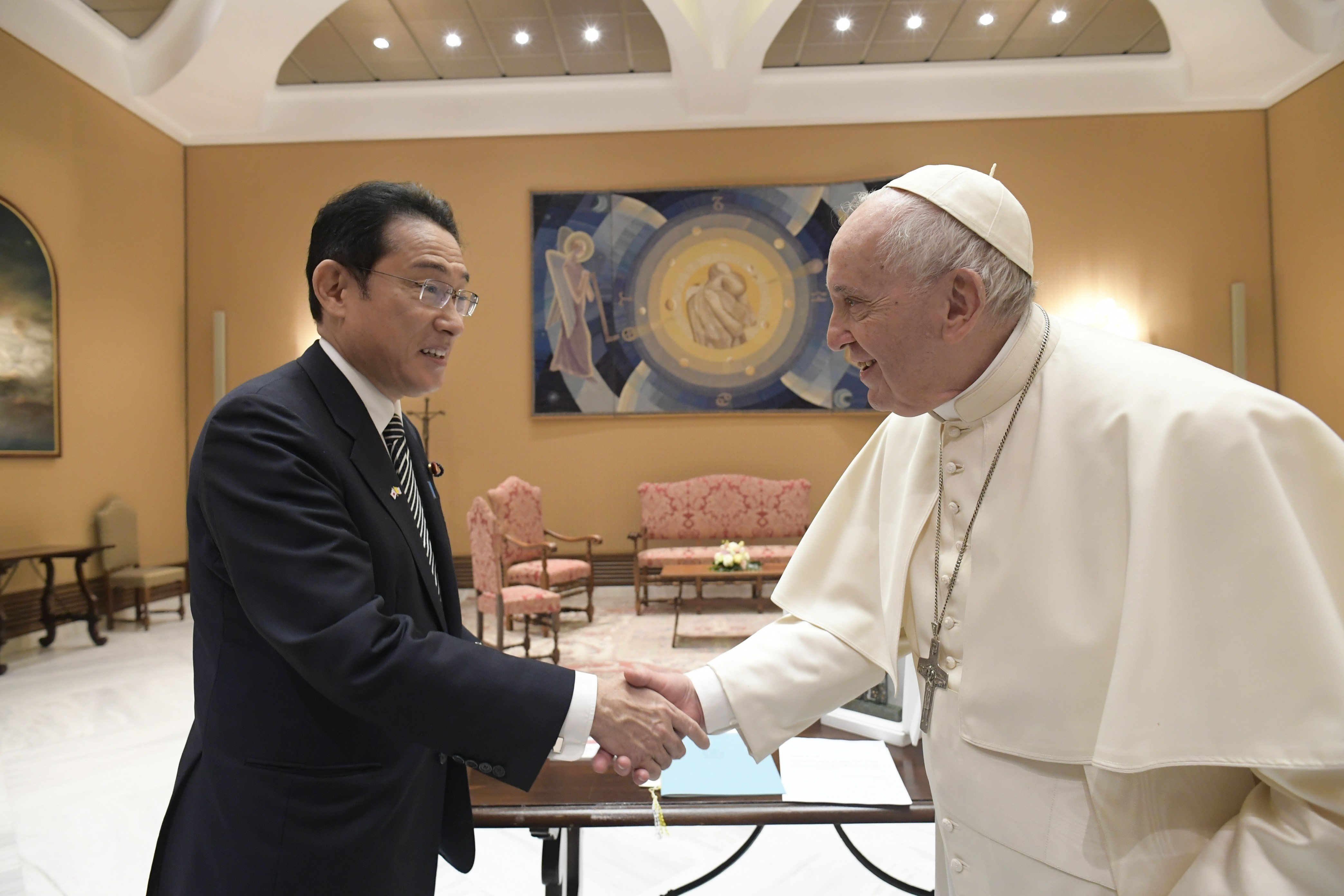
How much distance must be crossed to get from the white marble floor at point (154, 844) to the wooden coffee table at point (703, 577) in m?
3.19

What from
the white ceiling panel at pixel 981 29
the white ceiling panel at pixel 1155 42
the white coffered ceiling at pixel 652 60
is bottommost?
the white coffered ceiling at pixel 652 60

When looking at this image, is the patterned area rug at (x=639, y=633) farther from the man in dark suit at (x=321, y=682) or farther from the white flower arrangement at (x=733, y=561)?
the man in dark suit at (x=321, y=682)

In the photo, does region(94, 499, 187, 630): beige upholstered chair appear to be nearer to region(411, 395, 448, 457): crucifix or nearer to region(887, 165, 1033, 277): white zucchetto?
region(411, 395, 448, 457): crucifix

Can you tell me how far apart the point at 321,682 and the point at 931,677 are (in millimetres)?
1047

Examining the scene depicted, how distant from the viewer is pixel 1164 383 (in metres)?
1.23

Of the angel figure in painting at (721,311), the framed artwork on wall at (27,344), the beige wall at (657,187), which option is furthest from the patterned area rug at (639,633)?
the framed artwork on wall at (27,344)

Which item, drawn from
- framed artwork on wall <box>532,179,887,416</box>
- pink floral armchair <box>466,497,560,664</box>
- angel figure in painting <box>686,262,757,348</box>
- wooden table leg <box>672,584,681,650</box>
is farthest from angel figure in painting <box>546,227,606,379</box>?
pink floral armchair <box>466,497,560,664</box>

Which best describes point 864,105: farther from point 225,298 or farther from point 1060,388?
point 1060,388

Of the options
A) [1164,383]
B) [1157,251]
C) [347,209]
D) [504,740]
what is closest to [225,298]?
[347,209]

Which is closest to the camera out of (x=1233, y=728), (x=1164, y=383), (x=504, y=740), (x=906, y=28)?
(x=1233, y=728)

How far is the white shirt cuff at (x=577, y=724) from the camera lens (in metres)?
1.41

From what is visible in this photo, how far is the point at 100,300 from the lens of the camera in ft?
24.8

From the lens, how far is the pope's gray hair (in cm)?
134

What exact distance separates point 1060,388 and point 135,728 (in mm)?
5295
